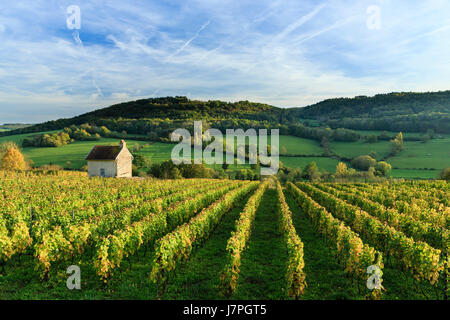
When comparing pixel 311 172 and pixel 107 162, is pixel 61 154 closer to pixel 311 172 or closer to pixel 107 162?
pixel 107 162

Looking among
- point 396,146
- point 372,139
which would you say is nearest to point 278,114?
point 372,139

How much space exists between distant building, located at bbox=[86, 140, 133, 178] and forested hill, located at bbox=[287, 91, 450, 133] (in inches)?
3873

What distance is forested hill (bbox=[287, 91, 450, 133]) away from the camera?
372 ft

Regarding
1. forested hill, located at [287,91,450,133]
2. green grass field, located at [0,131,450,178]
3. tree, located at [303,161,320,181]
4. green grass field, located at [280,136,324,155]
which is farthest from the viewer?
forested hill, located at [287,91,450,133]

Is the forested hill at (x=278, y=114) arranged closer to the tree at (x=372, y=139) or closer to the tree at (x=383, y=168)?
the tree at (x=372, y=139)

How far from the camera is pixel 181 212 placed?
16.2 metres

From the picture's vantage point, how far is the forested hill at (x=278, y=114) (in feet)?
350

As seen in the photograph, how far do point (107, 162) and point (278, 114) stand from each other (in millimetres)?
99190
